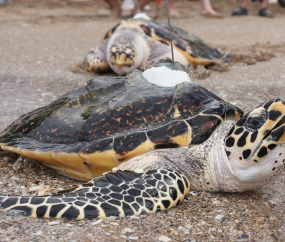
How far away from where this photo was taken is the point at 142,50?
4535 millimetres

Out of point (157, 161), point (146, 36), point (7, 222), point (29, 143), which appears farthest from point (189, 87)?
point (146, 36)

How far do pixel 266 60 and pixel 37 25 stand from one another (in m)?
4.84

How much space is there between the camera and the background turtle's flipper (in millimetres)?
1496

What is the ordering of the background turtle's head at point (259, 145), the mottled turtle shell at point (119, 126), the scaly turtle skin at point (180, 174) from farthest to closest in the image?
the mottled turtle shell at point (119, 126) → the background turtle's head at point (259, 145) → the scaly turtle skin at point (180, 174)

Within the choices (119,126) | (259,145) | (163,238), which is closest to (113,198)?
(163,238)

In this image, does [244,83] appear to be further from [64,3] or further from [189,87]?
[64,3]

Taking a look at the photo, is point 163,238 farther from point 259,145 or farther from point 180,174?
point 259,145

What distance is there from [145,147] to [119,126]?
0.62 ft

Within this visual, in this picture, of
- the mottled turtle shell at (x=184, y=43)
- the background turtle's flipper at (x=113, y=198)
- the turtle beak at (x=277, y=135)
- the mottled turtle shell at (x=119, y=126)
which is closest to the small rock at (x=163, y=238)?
the background turtle's flipper at (x=113, y=198)

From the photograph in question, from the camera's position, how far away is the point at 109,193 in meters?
1.61

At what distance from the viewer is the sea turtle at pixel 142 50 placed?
438cm

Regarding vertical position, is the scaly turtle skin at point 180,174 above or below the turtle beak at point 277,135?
below

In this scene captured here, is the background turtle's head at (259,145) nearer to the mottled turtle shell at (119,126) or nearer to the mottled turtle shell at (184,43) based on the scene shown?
the mottled turtle shell at (119,126)

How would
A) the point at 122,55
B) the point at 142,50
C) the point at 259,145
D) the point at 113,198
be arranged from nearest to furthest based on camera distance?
the point at 113,198 < the point at 259,145 < the point at 122,55 < the point at 142,50
